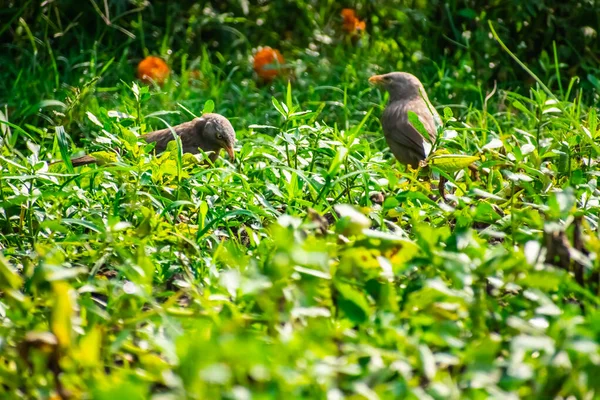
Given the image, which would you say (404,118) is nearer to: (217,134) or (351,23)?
(217,134)

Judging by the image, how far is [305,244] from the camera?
252 centimetres

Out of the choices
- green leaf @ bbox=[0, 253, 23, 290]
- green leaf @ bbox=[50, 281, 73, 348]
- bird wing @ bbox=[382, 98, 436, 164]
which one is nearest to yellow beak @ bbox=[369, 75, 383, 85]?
bird wing @ bbox=[382, 98, 436, 164]

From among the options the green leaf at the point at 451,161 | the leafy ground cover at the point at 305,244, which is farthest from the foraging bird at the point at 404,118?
the green leaf at the point at 451,161

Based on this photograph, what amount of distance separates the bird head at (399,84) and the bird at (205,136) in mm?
1465

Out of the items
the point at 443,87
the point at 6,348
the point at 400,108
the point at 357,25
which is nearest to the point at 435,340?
the point at 6,348

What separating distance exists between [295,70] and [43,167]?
3.79m

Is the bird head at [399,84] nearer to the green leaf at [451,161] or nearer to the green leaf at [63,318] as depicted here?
the green leaf at [451,161]

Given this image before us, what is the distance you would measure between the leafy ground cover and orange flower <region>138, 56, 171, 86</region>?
5.3 inches

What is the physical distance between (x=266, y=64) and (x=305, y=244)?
496 cm

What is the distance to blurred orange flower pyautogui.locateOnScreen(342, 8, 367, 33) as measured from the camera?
795 centimetres

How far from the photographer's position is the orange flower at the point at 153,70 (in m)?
6.94

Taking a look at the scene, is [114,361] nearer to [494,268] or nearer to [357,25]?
[494,268]

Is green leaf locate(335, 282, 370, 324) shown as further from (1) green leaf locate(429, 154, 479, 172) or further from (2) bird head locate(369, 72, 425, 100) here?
(2) bird head locate(369, 72, 425, 100)

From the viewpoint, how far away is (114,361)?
2.72 metres
